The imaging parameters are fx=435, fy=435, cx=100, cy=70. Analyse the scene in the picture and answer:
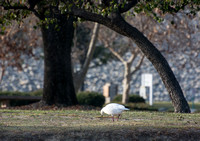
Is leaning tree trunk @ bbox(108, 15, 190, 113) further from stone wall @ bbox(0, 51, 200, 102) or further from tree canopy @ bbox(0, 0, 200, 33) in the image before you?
stone wall @ bbox(0, 51, 200, 102)

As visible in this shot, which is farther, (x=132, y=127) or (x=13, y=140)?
(x=132, y=127)

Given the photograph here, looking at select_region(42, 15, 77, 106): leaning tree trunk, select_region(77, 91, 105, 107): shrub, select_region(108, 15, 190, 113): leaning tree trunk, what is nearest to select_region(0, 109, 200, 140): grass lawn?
select_region(108, 15, 190, 113): leaning tree trunk

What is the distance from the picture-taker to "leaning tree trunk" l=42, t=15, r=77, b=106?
1652 cm

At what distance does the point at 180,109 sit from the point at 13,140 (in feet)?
23.4

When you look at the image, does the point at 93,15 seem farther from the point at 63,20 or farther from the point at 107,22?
the point at 63,20

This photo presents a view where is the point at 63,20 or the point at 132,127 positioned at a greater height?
the point at 63,20

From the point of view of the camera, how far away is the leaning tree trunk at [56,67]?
16516mm

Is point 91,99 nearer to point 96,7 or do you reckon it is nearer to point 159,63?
point 159,63

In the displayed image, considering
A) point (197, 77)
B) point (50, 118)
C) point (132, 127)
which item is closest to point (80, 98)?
point (50, 118)

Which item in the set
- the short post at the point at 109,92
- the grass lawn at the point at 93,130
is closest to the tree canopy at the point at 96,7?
the grass lawn at the point at 93,130

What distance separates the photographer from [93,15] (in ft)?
44.7

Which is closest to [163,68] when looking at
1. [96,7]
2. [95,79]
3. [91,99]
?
[96,7]

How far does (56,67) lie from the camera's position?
16.5 metres

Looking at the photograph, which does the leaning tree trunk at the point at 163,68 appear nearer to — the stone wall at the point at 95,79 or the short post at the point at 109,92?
the short post at the point at 109,92
